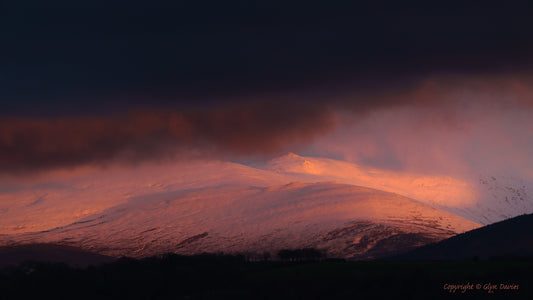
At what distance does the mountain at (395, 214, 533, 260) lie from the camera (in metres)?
124

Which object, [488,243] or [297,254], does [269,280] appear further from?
[488,243]

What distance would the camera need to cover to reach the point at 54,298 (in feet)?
273

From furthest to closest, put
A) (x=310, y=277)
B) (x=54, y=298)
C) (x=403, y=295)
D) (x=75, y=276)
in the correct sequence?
1. (x=75, y=276)
2. (x=54, y=298)
3. (x=310, y=277)
4. (x=403, y=295)

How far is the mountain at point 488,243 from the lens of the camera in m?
124

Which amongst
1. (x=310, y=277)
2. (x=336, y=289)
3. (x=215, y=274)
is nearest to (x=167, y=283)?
(x=215, y=274)

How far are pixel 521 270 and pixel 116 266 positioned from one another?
68.1 meters

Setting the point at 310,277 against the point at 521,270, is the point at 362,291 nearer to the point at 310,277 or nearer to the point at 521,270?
the point at 310,277

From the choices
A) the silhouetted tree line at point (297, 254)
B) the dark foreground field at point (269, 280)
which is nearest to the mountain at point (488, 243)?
the silhouetted tree line at point (297, 254)

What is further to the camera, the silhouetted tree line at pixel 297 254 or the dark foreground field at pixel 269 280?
the silhouetted tree line at pixel 297 254

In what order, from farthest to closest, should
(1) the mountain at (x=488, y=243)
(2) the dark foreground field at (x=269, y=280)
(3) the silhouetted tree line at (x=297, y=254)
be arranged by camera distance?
(3) the silhouetted tree line at (x=297, y=254) < (1) the mountain at (x=488, y=243) < (2) the dark foreground field at (x=269, y=280)

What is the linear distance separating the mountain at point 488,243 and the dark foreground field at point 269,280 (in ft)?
167

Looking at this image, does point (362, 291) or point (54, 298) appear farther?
point (54, 298)

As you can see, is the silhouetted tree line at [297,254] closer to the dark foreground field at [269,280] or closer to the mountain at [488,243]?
the mountain at [488,243]

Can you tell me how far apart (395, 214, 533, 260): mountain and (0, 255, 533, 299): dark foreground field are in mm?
50911
